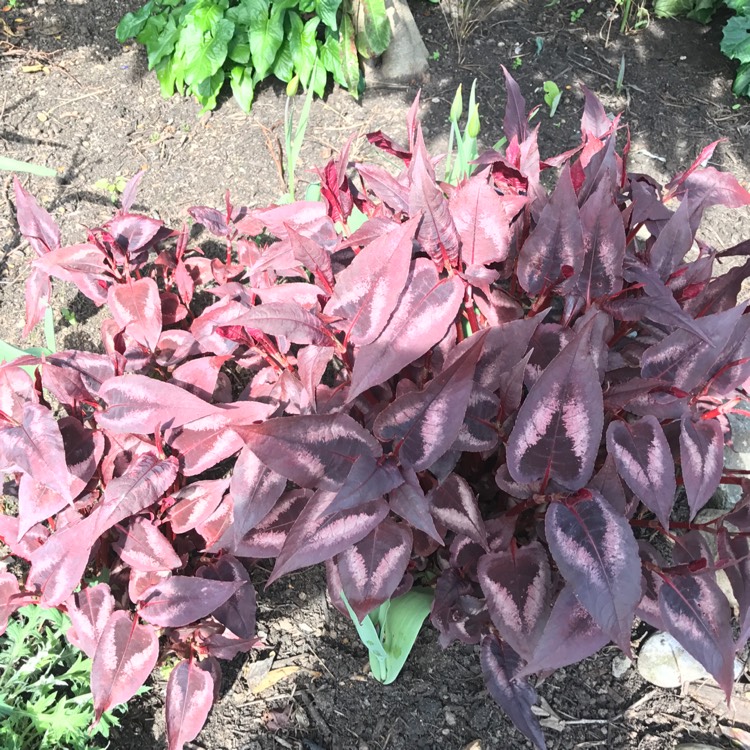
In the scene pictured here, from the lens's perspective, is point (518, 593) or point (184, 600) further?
point (184, 600)

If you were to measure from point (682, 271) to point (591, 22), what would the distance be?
2.58 m

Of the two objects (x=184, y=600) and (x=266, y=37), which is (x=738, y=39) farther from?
(x=184, y=600)

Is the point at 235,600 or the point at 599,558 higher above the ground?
the point at 599,558

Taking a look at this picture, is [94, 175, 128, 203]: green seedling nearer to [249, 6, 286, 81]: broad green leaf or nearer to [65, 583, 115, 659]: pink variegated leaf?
[249, 6, 286, 81]: broad green leaf

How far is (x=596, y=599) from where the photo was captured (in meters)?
1.03

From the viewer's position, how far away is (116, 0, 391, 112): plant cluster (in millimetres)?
2766

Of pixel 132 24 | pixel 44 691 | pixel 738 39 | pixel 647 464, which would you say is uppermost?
pixel 132 24

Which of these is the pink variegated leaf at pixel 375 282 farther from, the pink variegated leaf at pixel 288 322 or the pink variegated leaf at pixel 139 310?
the pink variegated leaf at pixel 139 310

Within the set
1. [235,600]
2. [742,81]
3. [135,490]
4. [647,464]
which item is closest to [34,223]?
[135,490]

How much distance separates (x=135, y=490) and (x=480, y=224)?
93 cm

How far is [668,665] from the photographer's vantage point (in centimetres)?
168

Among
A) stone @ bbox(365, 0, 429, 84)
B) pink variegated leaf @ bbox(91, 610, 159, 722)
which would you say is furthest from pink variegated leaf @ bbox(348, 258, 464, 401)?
stone @ bbox(365, 0, 429, 84)

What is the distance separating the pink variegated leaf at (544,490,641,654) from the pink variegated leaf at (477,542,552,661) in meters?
0.19

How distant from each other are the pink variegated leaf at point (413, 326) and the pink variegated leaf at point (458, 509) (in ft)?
0.90
